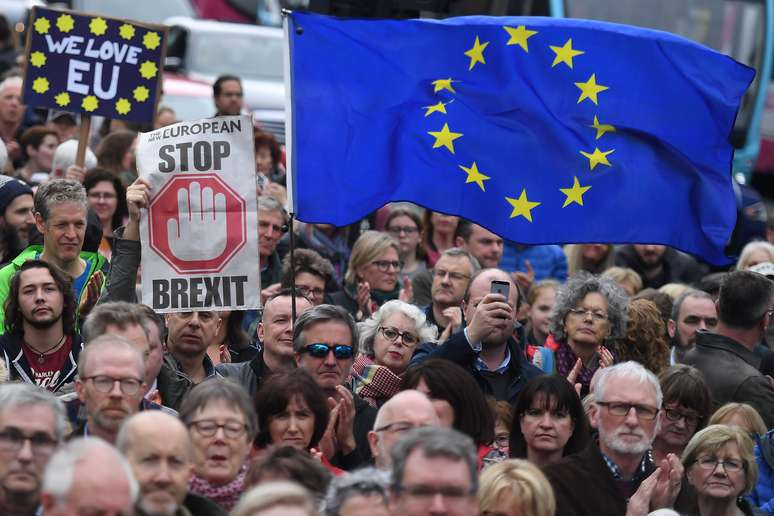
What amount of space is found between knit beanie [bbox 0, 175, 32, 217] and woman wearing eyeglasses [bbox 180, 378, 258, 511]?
164 inches

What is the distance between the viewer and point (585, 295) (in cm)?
1103

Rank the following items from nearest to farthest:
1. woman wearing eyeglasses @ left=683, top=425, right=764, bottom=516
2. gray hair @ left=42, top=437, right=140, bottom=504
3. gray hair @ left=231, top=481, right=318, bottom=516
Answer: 1. gray hair @ left=42, top=437, right=140, bottom=504
2. gray hair @ left=231, top=481, right=318, bottom=516
3. woman wearing eyeglasses @ left=683, top=425, right=764, bottom=516

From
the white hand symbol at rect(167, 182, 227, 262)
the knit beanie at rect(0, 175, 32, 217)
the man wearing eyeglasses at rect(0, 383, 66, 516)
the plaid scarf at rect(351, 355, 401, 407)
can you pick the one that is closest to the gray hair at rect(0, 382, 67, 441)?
the man wearing eyeglasses at rect(0, 383, 66, 516)

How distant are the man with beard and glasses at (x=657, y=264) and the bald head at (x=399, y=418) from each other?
722 cm

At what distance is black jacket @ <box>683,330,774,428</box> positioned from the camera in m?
10.2

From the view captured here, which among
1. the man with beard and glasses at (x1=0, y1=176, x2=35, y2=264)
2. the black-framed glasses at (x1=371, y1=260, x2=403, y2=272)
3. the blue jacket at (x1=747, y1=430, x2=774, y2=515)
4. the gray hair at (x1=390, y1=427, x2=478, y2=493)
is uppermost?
the man with beard and glasses at (x1=0, y1=176, x2=35, y2=264)

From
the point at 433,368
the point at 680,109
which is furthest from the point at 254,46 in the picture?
the point at 433,368

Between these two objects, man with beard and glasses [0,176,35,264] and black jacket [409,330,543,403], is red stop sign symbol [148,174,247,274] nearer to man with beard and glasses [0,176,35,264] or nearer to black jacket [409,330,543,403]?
black jacket [409,330,543,403]

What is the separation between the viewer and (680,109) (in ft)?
35.0

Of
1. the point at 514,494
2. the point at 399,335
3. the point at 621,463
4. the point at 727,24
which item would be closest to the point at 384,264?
the point at 399,335

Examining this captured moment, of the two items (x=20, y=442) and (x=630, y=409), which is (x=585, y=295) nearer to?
(x=630, y=409)

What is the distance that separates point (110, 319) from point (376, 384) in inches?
72.1

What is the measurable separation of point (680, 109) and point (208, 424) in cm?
422

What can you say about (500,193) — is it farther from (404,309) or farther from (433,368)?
(433,368)
